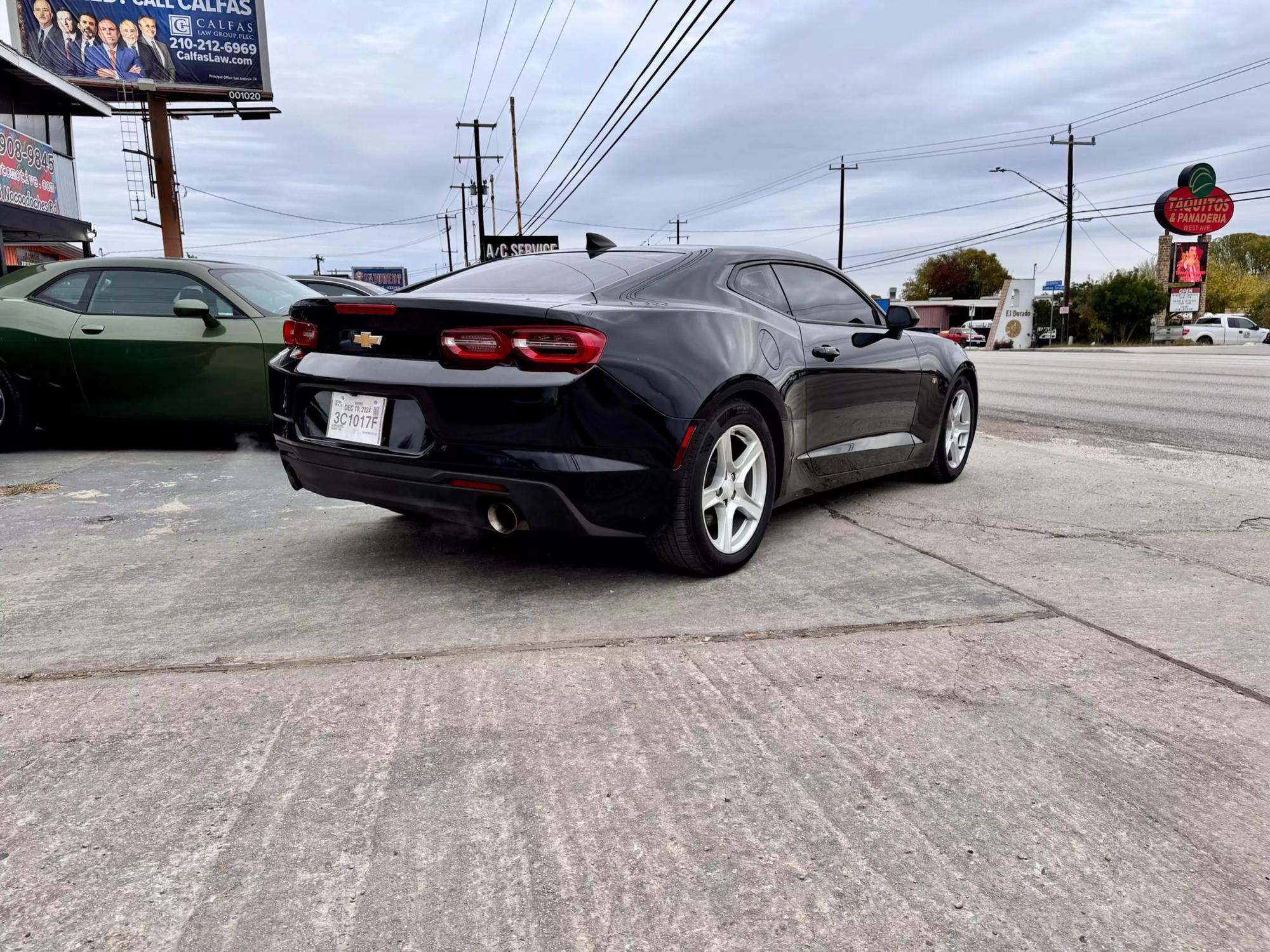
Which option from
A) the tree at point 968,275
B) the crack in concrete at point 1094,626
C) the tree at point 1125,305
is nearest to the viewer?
the crack in concrete at point 1094,626

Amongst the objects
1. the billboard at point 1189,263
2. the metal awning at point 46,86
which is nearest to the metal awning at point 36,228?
the metal awning at point 46,86

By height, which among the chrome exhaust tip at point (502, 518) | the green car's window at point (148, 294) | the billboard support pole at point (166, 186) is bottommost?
the chrome exhaust tip at point (502, 518)

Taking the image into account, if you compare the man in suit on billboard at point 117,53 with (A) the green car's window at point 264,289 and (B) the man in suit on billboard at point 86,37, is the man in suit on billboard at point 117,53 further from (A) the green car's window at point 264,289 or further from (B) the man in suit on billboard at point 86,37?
(A) the green car's window at point 264,289

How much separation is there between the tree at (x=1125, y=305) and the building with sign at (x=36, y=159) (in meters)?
52.8

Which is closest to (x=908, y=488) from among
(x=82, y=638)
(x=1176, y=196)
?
(x=82, y=638)

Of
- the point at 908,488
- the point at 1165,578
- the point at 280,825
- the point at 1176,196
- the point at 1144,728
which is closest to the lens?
the point at 280,825

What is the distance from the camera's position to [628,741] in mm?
2410

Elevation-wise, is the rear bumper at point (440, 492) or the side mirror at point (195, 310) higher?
the side mirror at point (195, 310)

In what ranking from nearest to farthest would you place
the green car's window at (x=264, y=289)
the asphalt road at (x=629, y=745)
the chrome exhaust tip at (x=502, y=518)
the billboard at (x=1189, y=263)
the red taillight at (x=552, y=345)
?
the asphalt road at (x=629, y=745) → the red taillight at (x=552, y=345) → the chrome exhaust tip at (x=502, y=518) → the green car's window at (x=264, y=289) → the billboard at (x=1189, y=263)

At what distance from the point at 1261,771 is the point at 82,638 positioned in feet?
11.4

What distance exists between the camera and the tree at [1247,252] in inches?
3435

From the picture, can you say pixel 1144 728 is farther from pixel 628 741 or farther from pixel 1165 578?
pixel 1165 578

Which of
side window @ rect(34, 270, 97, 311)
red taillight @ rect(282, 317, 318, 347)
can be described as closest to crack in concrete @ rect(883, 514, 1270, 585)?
red taillight @ rect(282, 317, 318, 347)

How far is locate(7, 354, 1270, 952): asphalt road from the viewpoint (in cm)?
176
